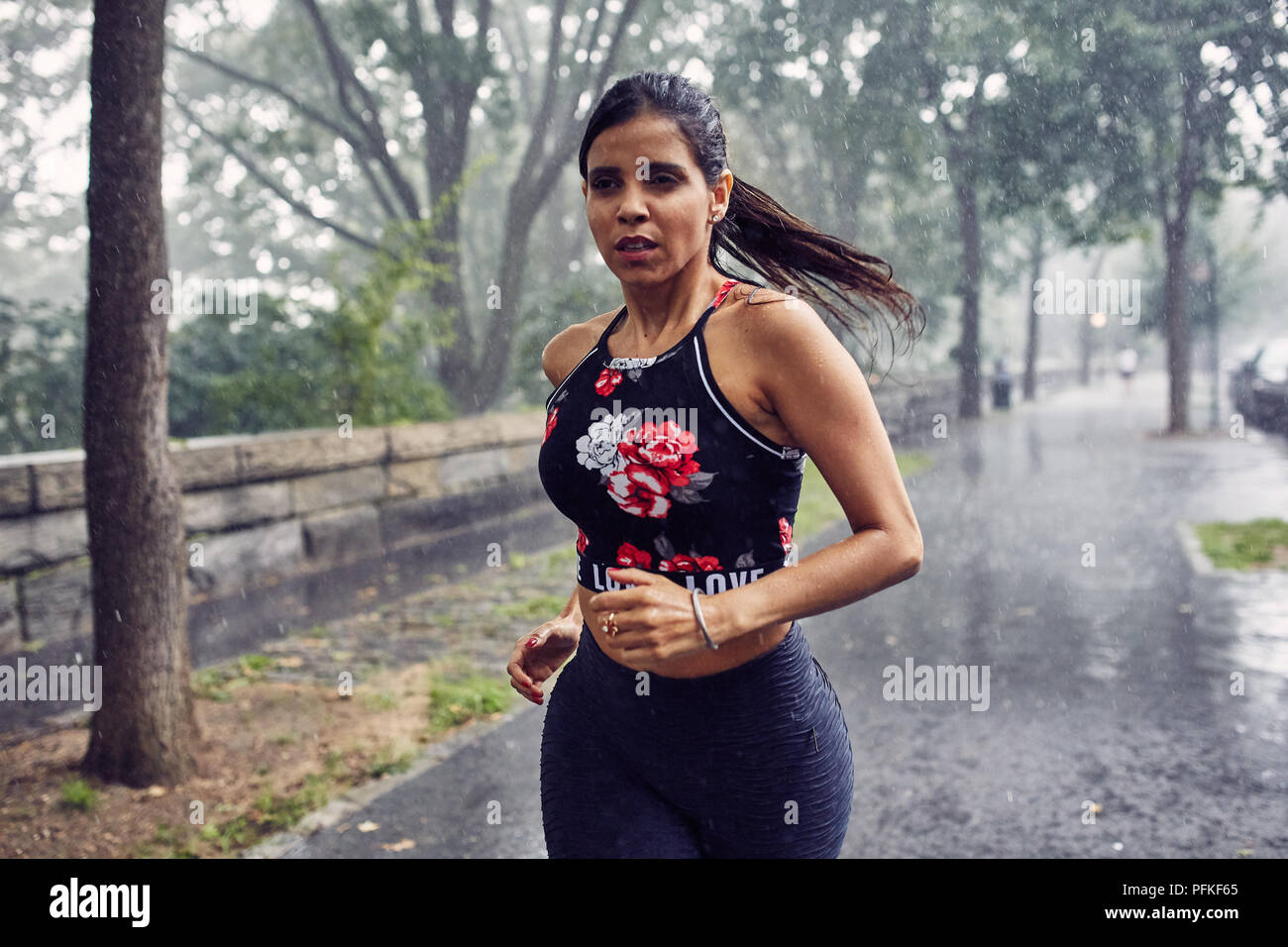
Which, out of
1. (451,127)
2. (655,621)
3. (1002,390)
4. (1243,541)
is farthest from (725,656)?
(1002,390)

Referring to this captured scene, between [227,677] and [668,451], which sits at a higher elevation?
[668,451]

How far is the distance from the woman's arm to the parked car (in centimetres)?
2400

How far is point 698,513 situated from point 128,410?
3602 millimetres

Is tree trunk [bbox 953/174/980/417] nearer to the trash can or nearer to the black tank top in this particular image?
the trash can

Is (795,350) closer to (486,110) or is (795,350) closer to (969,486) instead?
(969,486)

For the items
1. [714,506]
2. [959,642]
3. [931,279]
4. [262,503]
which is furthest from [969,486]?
[931,279]

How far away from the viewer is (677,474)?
74.3 inches

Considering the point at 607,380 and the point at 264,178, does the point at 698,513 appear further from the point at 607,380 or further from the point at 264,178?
the point at 264,178

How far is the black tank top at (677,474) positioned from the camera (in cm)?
189

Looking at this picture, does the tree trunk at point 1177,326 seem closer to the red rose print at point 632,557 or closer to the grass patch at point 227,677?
the grass patch at point 227,677

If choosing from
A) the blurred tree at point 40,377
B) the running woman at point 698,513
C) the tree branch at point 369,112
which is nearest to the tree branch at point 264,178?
the tree branch at point 369,112

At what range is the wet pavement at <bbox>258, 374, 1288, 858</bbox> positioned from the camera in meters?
4.34

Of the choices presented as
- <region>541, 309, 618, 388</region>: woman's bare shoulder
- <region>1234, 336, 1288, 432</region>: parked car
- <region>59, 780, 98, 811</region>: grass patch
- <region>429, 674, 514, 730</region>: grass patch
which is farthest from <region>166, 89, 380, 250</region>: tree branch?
<region>1234, 336, 1288, 432</region>: parked car

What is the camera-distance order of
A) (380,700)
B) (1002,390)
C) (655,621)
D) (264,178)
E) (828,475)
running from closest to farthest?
(655,621) → (828,475) → (380,700) → (264,178) → (1002,390)
